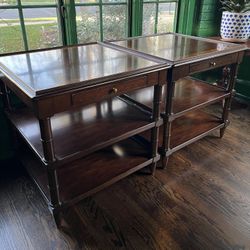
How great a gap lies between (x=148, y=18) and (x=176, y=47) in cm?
66

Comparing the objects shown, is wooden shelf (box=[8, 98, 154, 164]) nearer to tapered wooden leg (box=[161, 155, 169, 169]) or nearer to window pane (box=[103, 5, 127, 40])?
tapered wooden leg (box=[161, 155, 169, 169])

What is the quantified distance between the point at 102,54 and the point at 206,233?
3.96ft

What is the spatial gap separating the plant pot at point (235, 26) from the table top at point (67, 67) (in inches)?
50.7

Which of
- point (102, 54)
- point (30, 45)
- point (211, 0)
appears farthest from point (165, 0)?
point (30, 45)

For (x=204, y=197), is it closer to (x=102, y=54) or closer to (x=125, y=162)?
(x=125, y=162)

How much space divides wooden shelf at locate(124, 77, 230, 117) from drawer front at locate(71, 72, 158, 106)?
37 cm

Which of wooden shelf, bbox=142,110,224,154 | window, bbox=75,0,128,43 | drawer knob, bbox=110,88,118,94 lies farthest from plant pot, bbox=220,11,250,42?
drawer knob, bbox=110,88,118,94

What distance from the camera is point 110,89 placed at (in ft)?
4.44

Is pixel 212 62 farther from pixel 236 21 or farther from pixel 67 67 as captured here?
pixel 67 67

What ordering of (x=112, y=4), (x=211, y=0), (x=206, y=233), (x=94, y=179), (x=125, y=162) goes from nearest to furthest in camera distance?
(x=206, y=233)
(x=94, y=179)
(x=125, y=162)
(x=112, y=4)
(x=211, y=0)

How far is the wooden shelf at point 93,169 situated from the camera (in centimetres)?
157

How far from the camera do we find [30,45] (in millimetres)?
1875

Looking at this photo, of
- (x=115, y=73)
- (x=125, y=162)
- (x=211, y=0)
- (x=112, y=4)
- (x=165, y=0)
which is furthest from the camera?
(x=211, y=0)

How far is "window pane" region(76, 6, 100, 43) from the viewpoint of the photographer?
1988mm
